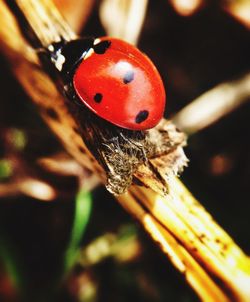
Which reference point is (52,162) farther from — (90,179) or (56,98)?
(56,98)

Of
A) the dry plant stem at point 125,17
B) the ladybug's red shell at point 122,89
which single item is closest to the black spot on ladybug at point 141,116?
the ladybug's red shell at point 122,89

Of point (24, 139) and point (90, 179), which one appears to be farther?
point (24, 139)

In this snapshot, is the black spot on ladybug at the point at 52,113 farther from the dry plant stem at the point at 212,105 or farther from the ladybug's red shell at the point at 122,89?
the dry plant stem at the point at 212,105

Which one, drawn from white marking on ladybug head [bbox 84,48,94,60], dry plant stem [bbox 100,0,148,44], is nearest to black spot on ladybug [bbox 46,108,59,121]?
white marking on ladybug head [bbox 84,48,94,60]

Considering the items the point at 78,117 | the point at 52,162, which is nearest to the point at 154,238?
the point at 78,117

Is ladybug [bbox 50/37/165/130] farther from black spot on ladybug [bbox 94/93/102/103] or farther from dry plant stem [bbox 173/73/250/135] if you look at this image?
dry plant stem [bbox 173/73/250/135]
